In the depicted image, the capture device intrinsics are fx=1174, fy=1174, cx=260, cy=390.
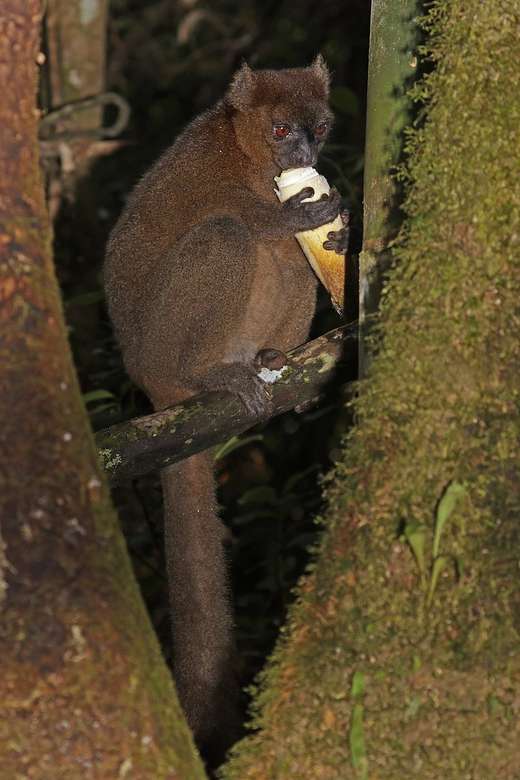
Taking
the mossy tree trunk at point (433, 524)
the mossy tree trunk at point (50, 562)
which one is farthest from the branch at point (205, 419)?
the mossy tree trunk at point (50, 562)

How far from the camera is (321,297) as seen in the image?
6.65 meters

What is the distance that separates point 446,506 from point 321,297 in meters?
4.39

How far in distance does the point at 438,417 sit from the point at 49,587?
858mm

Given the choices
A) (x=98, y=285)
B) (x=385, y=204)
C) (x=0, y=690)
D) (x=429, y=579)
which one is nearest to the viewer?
(x=0, y=690)

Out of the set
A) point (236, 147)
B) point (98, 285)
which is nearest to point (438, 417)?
point (236, 147)

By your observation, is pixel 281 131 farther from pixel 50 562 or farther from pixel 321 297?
pixel 50 562

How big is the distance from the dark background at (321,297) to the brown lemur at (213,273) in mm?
346

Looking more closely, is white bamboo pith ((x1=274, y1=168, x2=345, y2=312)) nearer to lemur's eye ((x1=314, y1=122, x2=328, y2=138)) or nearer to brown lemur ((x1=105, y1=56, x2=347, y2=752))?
brown lemur ((x1=105, y1=56, x2=347, y2=752))

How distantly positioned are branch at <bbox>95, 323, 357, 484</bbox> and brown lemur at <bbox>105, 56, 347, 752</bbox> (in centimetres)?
9

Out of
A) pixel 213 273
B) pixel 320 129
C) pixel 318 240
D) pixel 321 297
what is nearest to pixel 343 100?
pixel 321 297

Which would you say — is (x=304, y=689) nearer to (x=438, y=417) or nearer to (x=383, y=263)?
(x=438, y=417)

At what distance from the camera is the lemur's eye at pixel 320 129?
540cm

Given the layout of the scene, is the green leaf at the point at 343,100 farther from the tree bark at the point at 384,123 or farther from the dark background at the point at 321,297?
the tree bark at the point at 384,123

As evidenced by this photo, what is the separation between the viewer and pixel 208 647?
4.43 m
